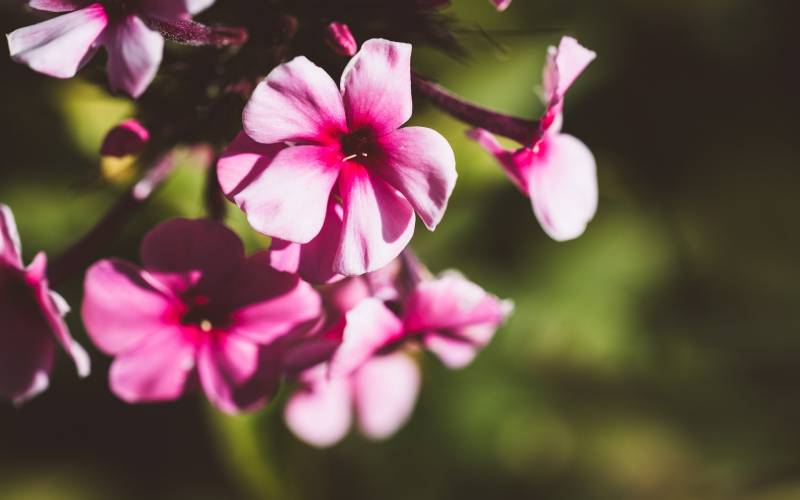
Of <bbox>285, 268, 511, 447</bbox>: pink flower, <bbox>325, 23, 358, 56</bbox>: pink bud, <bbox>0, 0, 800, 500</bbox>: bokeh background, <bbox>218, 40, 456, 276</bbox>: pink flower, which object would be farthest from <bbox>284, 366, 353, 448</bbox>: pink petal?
<bbox>325, 23, 358, 56</bbox>: pink bud

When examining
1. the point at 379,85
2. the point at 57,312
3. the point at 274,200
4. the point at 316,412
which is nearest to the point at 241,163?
the point at 274,200

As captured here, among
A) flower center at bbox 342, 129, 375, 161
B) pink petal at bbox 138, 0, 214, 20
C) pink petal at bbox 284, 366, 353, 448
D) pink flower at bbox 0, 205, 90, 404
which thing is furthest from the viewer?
pink petal at bbox 284, 366, 353, 448

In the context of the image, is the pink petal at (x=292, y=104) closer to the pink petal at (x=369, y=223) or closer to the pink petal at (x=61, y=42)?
the pink petal at (x=369, y=223)

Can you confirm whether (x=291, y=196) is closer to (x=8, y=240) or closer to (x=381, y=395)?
(x=8, y=240)

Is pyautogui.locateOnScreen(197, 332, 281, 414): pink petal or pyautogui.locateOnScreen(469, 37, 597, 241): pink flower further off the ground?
pyautogui.locateOnScreen(469, 37, 597, 241): pink flower

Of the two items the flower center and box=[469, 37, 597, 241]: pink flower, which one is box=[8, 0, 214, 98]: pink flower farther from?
box=[469, 37, 597, 241]: pink flower

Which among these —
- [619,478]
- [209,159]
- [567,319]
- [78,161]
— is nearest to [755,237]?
[567,319]
